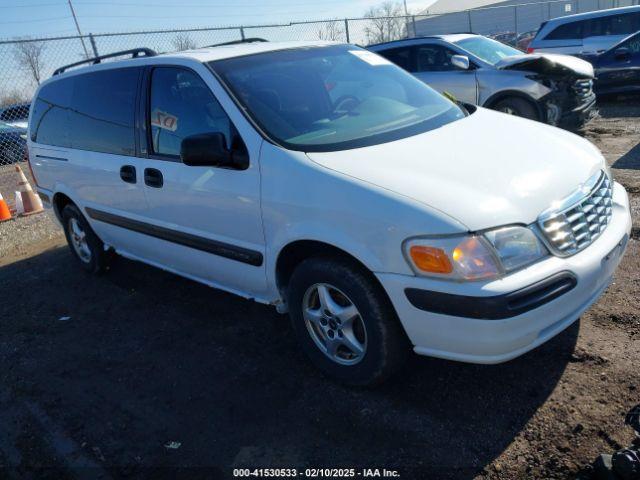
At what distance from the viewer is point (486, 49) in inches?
359

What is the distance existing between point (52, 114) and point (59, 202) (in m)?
0.82

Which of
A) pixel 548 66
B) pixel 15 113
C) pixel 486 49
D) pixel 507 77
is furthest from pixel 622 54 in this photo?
pixel 15 113

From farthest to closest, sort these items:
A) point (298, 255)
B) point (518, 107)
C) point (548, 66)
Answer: point (518, 107), point (548, 66), point (298, 255)

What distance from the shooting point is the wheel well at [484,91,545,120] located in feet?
25.6

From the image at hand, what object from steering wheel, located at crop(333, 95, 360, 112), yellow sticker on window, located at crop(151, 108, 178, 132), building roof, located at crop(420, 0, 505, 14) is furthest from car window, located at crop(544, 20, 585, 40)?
building roof, located at crop(420, 0, 505, 14)

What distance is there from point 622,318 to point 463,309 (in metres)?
1.53

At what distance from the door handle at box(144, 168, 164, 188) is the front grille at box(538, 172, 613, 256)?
241cm

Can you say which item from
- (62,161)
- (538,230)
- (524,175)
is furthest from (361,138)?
(62,161)

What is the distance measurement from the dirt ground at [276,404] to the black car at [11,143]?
33.6ft

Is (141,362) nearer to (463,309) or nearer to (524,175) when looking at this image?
(463,309)

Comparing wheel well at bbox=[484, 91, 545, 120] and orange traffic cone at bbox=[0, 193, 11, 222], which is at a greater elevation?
wheel well at bbox=[484, 91, 545, 120]

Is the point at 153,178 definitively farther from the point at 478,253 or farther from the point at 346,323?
the point at 478,253

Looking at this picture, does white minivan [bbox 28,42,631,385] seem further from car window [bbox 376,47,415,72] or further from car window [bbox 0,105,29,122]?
car window [bbox 0,105,29,122]

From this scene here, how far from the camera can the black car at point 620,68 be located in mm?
10648
